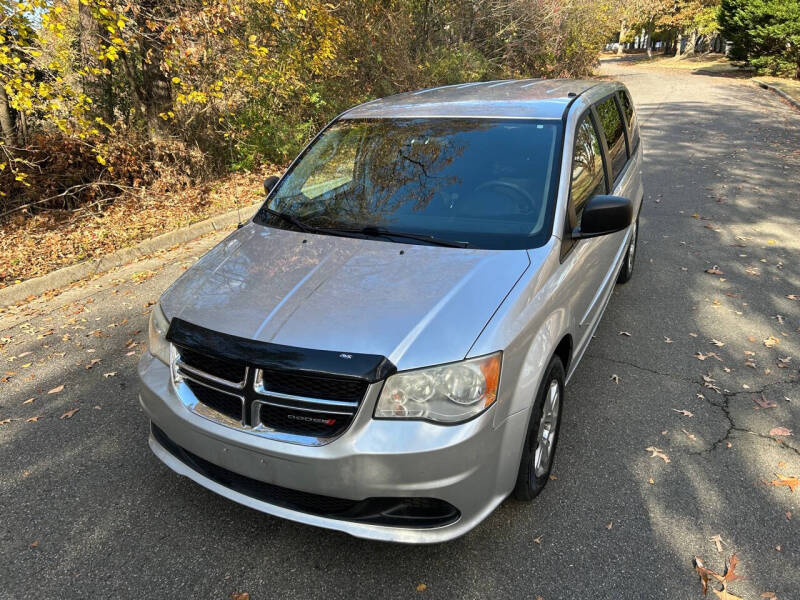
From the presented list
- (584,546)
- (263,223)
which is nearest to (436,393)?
(584,546)

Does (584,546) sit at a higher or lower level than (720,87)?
lower

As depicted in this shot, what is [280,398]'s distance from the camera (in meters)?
2.18

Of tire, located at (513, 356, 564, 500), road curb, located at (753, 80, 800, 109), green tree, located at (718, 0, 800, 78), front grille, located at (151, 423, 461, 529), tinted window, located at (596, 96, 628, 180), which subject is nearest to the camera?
front grille, located at (151, 423, 461, 529)

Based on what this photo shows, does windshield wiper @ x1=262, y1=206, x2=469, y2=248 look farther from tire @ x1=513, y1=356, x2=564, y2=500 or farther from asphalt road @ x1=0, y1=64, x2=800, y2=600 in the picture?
asphalt road @ x1=0, y1=64, x2=800, y2=600

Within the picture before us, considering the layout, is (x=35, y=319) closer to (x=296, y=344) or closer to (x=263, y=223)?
(x=263, y=223)

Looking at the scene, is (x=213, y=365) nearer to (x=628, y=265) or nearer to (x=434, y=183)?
(x=434, y=183)

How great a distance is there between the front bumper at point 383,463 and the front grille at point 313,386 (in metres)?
0.06

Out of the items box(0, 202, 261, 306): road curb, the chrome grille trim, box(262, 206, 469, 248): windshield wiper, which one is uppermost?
box(262, 206, 469, 248): windshield wiper

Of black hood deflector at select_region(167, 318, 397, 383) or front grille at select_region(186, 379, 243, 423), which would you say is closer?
black hood deflector at select_region(167, 318, 397, 383)

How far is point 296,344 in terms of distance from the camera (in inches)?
86.6

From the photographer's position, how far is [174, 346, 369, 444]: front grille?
2.13 m

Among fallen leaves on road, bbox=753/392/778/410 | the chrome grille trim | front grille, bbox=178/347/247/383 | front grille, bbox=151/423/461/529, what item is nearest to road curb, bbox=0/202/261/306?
front grille, bbox=178/347/247/383

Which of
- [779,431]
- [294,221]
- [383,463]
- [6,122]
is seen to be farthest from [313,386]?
[6,122]

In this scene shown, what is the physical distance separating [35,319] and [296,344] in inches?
167
